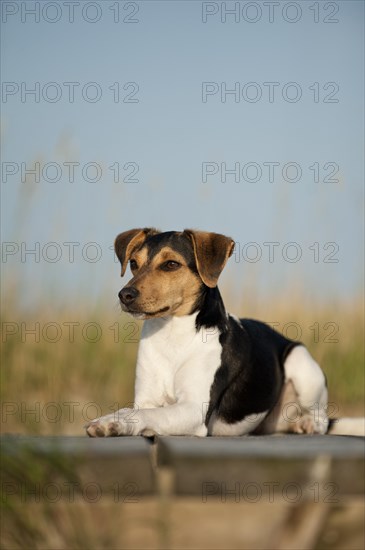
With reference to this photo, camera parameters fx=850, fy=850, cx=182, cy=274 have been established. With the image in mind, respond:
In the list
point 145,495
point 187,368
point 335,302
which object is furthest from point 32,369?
point 145,495

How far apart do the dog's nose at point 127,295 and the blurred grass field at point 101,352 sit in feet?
5.02

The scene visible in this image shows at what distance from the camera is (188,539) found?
109 inches

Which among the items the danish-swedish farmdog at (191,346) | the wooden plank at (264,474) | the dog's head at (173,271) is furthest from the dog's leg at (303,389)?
the wooden plank at (264,474)

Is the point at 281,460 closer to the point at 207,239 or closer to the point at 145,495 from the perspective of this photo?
the point at 145,495

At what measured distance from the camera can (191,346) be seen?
5020 millimetres

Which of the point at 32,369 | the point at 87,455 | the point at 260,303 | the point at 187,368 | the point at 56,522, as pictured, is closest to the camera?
the point at 56,522

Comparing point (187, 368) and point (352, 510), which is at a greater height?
point (187, 368)

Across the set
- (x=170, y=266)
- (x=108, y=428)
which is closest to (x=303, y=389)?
(x=170, y=266)

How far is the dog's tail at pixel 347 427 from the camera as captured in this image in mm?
5535

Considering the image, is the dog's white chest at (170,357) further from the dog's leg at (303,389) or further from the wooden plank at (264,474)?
the wooden plank at (264,474)

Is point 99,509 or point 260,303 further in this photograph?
point 260,303

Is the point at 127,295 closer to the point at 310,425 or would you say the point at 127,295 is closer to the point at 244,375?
the point at 244,375

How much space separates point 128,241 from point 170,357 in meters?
0.83

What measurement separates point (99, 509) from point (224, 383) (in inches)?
94.2
